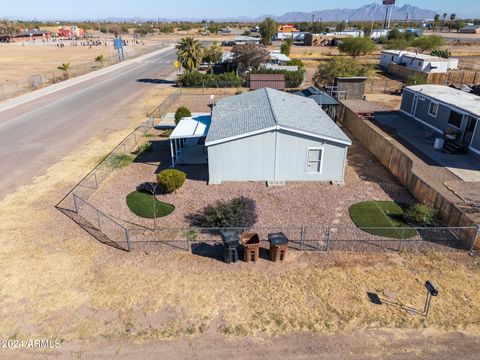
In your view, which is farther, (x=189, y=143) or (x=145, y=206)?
(x=189, y=143)

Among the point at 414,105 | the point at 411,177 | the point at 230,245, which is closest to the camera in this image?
the point at 230,245

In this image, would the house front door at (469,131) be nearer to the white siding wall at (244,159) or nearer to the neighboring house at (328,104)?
the neighboring house at (328,104)

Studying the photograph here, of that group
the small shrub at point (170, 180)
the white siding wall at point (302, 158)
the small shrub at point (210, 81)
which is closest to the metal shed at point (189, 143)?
the small shrub at point (170, 180)

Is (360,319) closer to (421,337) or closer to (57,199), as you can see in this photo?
(421,337)

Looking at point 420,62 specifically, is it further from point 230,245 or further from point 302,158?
point 230,245

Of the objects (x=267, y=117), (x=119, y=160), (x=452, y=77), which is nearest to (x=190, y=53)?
(x=119, y=160)

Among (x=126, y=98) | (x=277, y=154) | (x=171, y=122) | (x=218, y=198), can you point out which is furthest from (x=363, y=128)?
(x=126, y=98)
